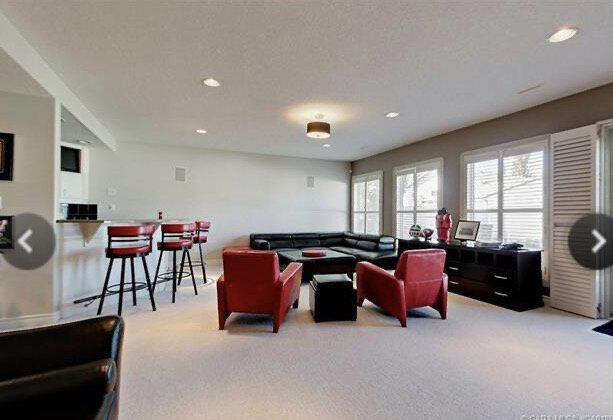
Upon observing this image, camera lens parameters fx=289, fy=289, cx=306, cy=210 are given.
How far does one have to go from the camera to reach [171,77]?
312cm

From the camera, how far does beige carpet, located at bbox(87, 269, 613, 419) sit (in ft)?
5.91

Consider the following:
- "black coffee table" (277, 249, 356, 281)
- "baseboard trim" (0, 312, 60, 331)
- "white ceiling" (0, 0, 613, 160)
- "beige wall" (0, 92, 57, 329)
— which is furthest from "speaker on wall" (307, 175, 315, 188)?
"baseboard trim" (0, 312, 60, 331)

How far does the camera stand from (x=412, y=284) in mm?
3121

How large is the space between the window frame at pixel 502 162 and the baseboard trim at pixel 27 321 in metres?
5.79

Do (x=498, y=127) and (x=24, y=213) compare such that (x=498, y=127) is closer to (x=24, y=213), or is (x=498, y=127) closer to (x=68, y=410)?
(x=68, y=410)

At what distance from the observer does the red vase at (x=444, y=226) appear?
15.8 feet

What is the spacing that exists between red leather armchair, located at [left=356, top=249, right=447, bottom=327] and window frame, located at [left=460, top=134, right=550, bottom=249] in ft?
5.81

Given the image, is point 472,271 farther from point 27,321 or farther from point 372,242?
point 27,321

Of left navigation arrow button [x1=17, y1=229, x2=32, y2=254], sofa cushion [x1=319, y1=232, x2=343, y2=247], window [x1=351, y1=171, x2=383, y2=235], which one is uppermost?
window [x1=351, y1=171, x2=383, y2=235]

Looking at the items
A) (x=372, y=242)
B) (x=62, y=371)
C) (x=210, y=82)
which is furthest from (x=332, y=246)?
(x=62, y=371)

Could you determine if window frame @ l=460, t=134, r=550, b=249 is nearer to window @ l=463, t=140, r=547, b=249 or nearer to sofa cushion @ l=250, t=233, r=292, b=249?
window @ l=463, t=140, r=547, b=249

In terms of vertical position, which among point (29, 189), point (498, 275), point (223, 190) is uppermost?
point (223, 190)

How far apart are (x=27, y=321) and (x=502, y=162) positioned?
20.6 feet

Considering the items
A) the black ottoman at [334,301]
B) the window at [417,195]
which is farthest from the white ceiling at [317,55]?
the black ottoman at [334,301]
